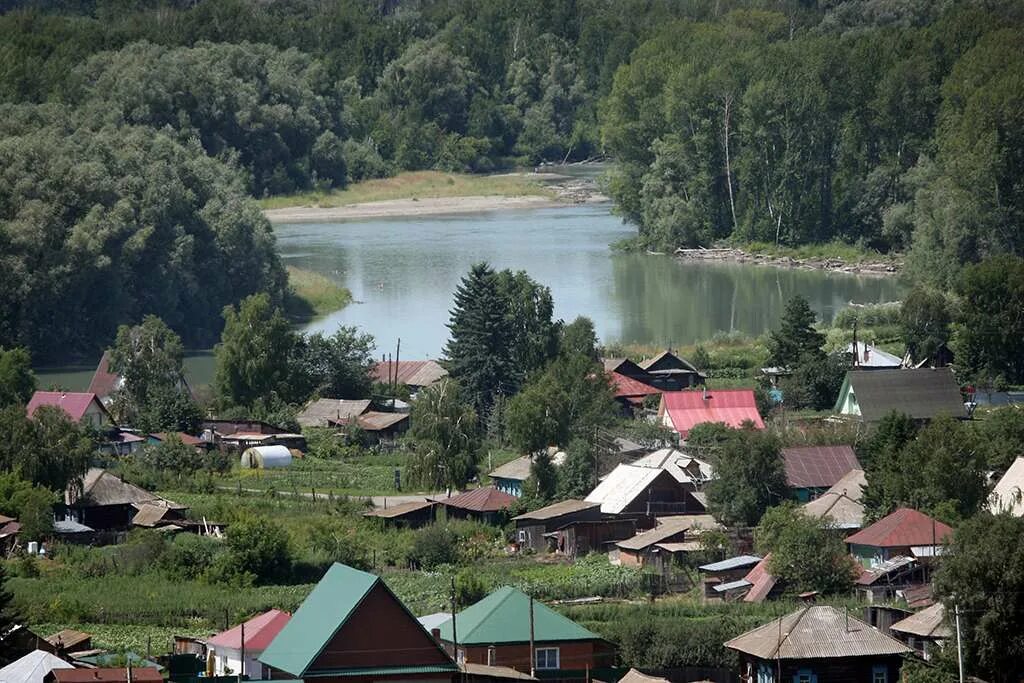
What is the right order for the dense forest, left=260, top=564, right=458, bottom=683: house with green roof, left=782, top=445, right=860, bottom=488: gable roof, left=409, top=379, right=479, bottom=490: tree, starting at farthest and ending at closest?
the dense forest → left=409, top=379, right=479, bottom=490: tree → left=782, top=445, right=860, bottom=488: gable roof → left=260, top=564, right=458, bottom=683: house with green roof

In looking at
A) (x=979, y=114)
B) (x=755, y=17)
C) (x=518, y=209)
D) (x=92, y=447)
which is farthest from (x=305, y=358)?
(x=755, y=17)

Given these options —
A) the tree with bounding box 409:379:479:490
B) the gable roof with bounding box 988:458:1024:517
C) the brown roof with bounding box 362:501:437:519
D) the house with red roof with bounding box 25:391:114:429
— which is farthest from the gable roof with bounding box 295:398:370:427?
the gable roof with bounding box 988:458:1024:517

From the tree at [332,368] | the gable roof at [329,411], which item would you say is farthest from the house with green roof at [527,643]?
the tree at [332,368]

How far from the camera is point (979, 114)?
225 feet

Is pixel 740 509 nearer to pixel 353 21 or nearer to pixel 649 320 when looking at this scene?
pixel 649 320

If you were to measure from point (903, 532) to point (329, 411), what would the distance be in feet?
48.1

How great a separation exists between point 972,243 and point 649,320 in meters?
8.77

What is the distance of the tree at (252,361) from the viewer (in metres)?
46.8

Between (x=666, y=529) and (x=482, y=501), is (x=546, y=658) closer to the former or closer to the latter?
(x=666, y=529)

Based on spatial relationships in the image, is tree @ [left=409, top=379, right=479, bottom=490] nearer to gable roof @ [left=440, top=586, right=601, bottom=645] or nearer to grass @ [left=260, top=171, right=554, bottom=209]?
gable roof @ [left=440, top=586, right=601, bottom=645]

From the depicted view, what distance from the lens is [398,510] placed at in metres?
37.2

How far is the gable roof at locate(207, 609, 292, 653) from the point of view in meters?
28.4

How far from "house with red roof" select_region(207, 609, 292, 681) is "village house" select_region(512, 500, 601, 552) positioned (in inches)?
287

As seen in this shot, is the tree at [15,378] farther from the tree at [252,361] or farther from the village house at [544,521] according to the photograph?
the village house at [544,521]
